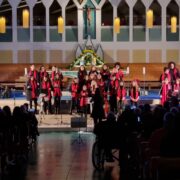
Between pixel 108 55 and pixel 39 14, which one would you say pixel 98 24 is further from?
pixel 39 14

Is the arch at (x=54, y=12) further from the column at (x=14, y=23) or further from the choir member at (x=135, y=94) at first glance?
the choir member at (x=135, y=94)

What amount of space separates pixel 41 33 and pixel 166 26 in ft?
20.2

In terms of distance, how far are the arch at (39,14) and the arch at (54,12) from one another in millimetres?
346

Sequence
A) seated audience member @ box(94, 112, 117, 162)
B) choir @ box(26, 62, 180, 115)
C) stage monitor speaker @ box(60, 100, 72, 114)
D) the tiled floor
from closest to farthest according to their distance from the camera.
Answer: the tiled floor < seated audience member @ box(94, 112, 117, 162) < choir @ box(26, 62, 180, 115) < stage monitor speaker @ box(60, 100, 72, 114)

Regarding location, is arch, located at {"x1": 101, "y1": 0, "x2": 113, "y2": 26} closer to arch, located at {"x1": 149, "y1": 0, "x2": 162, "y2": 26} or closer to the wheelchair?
arch, located at {"x1": 149, "y1": 0, "x2": 162, "y2": 26}

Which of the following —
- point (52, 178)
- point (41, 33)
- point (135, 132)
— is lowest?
point (52, 178)

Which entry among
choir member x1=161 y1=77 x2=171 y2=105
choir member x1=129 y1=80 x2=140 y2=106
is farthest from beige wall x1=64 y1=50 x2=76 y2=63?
choir member x1=129 y1=80 x2=140 y2=106

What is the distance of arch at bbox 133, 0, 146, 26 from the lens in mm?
32219

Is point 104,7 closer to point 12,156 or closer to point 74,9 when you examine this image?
point 74,9

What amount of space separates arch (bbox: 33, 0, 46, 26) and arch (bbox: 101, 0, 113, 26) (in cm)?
292

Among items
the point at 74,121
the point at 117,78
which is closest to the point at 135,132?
the point at 74,121

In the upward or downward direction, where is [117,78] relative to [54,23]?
downward

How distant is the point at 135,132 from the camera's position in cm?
1182

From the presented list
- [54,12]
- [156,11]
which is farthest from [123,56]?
[54,12]
